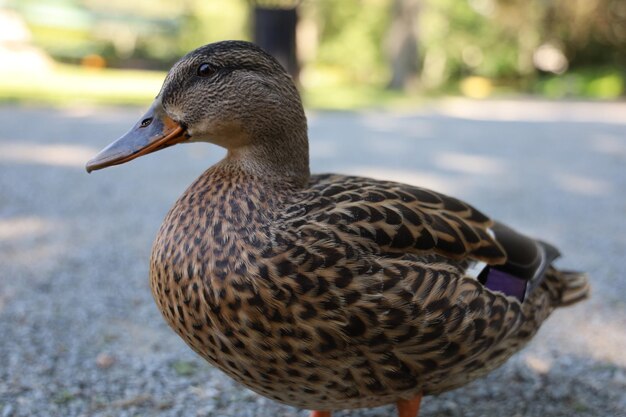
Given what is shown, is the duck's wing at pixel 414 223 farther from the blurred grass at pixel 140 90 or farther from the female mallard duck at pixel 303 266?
the blurred grass at pixel 140 90

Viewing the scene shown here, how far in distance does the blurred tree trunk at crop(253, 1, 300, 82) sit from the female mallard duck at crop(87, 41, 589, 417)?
9.21m

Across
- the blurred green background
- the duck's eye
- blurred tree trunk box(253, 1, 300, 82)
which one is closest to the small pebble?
the duck's eye

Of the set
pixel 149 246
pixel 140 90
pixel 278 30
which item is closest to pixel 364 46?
pixel 140 90

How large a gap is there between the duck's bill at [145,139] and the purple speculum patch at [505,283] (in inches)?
37.5

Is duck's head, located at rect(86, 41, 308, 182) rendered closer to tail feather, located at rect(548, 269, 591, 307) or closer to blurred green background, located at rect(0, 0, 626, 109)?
tail feather, located at rect(548, 269, 591, 307)

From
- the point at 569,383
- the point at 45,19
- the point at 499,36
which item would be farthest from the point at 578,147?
the point at 45,19

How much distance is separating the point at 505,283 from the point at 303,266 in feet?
2.18

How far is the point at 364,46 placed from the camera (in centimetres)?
2747

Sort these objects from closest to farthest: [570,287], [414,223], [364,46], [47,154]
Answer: [414,223] < [570,287] < [47,154] < [364,46]

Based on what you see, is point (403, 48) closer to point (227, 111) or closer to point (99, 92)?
point (99, 92)

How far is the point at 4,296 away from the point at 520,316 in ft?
7.77

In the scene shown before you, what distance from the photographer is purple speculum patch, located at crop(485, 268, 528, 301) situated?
6.08ft


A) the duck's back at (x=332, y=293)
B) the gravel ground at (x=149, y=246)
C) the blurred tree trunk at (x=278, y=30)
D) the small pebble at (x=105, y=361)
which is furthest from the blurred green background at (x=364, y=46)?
the duck's back at (x=332, y=293)

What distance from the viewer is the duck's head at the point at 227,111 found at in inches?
69.7
